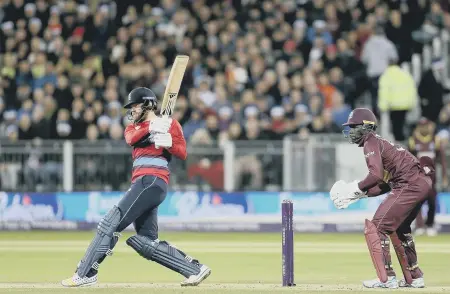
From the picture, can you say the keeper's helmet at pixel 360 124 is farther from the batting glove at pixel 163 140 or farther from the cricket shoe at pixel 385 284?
the batting glove at pixel 163 140

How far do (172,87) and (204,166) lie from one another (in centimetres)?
987

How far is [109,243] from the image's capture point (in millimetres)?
13125

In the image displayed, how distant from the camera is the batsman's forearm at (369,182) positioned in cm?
1292

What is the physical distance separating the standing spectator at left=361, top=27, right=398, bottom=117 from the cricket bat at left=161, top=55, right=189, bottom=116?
1179 cm

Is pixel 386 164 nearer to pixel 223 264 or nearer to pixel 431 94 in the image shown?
pixel 223 264

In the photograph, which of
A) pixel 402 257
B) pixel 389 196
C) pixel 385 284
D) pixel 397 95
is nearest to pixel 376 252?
pixel 385 284

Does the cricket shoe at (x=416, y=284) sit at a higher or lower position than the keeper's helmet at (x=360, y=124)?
lower

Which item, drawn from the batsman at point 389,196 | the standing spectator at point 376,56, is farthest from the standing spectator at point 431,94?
the batsman at point 389,196

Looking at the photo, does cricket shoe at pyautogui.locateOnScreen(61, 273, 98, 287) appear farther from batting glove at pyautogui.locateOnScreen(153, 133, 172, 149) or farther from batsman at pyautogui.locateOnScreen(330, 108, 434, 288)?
batsman at pyautogui.locateOnScreen(330, 108, 434, 288)

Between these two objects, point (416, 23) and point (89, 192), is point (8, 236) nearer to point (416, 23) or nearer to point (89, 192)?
point (89, 192)

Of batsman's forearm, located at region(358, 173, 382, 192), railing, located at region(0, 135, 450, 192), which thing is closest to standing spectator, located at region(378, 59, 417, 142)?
railing, located at region(0, 135, 450, 192)

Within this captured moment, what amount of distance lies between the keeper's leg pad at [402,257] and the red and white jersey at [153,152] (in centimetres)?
254

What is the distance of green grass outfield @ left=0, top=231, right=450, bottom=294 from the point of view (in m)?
13.5

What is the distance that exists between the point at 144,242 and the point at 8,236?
982cm
